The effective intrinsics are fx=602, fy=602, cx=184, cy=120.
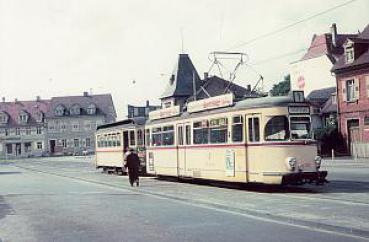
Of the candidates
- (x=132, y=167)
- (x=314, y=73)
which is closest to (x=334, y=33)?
(x=314, y=73)

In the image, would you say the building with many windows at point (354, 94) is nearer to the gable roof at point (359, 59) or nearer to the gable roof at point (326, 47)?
the gable roof at point (359, 59)

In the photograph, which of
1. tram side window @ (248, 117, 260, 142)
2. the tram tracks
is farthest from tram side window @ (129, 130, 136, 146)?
tram side window @ (248, 117, 260, 142)

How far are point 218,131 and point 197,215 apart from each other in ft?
25.2

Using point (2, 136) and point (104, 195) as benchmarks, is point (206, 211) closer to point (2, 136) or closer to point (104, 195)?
point (104, 195)

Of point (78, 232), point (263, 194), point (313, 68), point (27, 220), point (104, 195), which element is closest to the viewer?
point (78, 232)

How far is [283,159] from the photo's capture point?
60.0 feet

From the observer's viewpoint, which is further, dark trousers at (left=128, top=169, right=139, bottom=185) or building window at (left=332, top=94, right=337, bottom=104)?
building window at (left=332, top=94, right=337, bottom=104)

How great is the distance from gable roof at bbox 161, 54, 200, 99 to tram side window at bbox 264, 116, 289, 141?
6521 centimetres

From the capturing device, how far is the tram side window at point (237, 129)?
19781 millimetres

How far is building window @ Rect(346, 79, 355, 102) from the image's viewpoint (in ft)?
154

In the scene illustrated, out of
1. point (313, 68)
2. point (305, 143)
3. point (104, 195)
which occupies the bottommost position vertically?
point (104, 195)

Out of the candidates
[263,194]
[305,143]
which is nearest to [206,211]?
Answer: [263,194]

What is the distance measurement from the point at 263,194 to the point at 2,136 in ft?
364

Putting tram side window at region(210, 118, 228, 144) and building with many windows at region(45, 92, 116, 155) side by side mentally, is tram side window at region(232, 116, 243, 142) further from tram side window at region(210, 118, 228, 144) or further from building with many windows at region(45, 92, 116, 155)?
building with many windows at region(45, 92, 116, 155)
